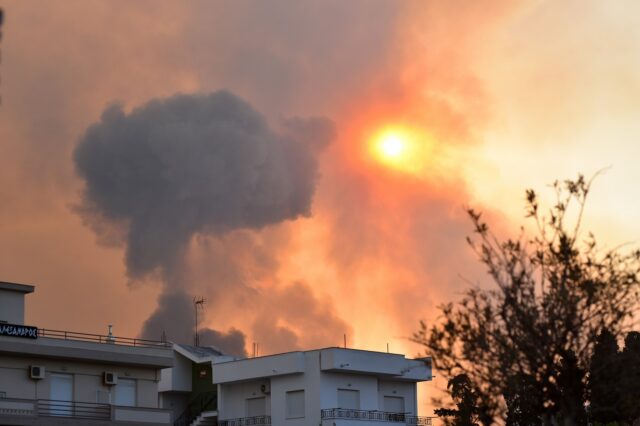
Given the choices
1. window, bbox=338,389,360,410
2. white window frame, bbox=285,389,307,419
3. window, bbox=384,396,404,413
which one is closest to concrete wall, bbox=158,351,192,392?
white window frame, bbox=285,389,307,419

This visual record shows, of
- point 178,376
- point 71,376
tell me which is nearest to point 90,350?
point 71,376

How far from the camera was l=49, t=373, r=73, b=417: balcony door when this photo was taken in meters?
52.6

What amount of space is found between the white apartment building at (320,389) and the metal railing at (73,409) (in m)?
17.6

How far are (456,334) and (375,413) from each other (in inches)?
1808

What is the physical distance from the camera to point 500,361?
25484 mm

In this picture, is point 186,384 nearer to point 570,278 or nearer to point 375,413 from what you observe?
point 375,413

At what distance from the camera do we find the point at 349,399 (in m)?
70.1

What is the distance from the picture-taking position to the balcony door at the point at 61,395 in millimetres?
52594

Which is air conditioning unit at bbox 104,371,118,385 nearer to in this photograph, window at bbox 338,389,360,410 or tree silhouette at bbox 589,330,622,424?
window at bbox 338,389,360,410

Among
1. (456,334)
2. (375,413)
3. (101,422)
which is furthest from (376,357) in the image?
(456,334)

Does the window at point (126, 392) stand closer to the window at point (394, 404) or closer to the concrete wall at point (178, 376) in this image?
the concrete wall at point (178, 376)

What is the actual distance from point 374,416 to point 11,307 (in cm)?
2651

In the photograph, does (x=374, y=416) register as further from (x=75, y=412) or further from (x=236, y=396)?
(x=75, y=412)

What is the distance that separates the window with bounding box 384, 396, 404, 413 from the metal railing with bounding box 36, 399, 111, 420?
24521mm
